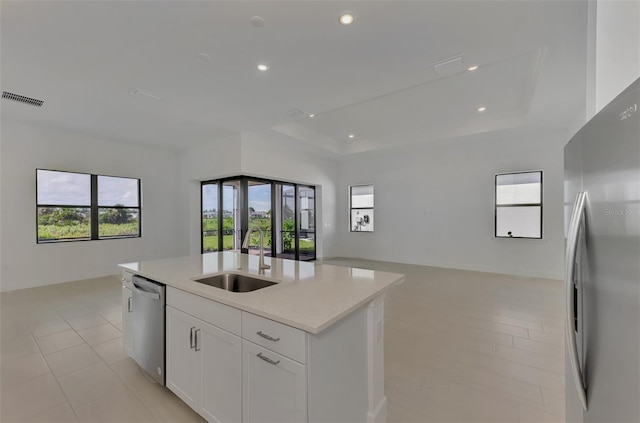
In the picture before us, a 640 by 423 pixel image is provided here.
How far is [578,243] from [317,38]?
2538 mm

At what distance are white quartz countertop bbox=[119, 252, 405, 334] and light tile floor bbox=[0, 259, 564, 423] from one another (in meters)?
0.89

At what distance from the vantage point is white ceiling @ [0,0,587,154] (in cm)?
220

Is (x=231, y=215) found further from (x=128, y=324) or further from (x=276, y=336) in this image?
(x=276, y=336)

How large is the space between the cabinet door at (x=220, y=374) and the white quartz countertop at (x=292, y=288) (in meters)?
0.22

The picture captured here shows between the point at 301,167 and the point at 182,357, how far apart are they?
5.55m

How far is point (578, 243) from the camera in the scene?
0.94 meters

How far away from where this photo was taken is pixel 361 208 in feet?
26.1

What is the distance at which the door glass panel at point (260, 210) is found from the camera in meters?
6.04

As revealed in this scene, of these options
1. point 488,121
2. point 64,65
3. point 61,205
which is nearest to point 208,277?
point 64,65

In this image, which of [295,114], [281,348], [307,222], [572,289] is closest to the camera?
[572,289]

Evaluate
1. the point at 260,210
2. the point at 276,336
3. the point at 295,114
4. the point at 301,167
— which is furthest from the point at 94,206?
the point at 276,336

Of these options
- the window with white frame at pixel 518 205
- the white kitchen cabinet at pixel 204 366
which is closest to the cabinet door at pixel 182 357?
the white kitchen cabinet at pixel 204 366

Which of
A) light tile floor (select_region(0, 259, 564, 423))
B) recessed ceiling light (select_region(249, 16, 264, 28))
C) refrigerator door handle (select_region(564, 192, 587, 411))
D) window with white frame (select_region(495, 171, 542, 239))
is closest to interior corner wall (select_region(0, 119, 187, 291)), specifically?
light tile floor (select_region(0, 259, 564, 423))

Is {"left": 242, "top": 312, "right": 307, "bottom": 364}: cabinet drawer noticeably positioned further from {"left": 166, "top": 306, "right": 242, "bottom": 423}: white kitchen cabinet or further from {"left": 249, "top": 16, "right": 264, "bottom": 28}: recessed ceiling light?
{"left": 249, "top": 16, "right": 264, "bottom": 28}: recessed ceiling light
